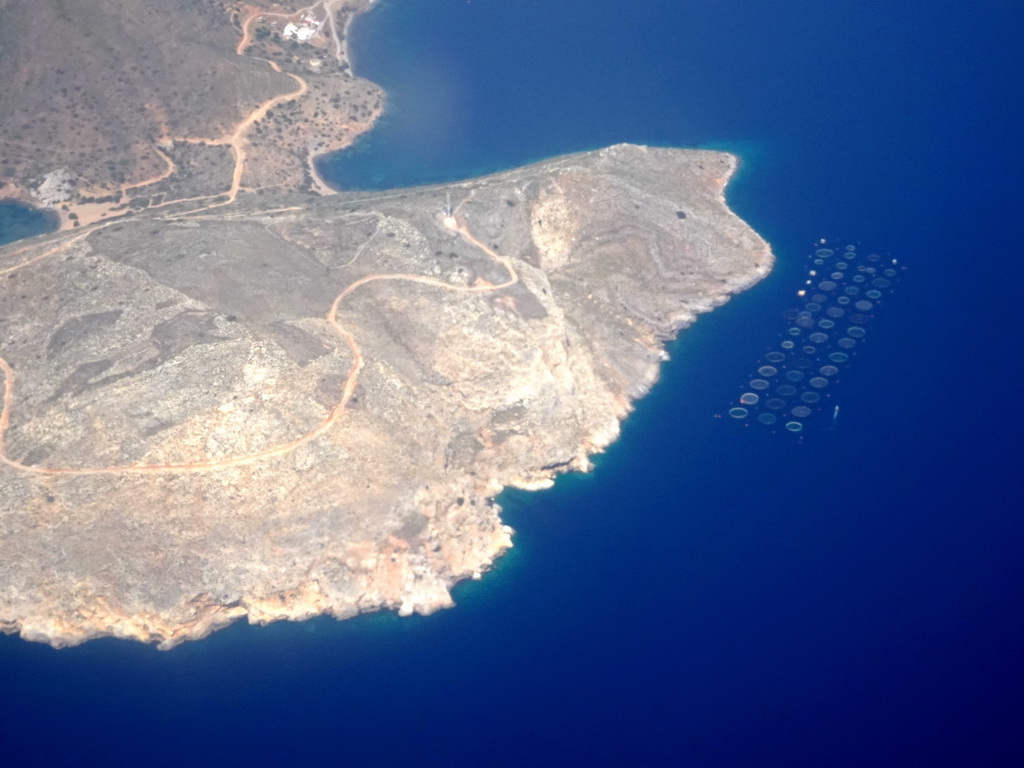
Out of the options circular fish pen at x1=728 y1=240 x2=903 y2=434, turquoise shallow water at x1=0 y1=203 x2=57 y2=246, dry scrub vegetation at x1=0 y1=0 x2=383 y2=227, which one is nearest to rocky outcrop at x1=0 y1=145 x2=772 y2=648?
circular fish pen at x1=728 y1=240 x2=903 y2=434

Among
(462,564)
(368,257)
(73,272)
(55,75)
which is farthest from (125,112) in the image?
(462,564)

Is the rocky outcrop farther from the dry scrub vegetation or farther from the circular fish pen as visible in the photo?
the dry scrub vegetation

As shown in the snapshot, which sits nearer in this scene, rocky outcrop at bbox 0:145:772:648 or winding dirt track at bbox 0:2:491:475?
rocky outcrop at bbox 0:145:772:648

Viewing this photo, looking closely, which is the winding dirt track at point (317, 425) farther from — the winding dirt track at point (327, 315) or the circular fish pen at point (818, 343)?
the circular fish pen at point (818, 343)

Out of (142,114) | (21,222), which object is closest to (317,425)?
(21,222)

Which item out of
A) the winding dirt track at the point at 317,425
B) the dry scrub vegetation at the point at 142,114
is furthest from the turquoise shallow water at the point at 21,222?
the winding dirt track at the point at 317,425

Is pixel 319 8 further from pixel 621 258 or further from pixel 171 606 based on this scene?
pixel 171 606

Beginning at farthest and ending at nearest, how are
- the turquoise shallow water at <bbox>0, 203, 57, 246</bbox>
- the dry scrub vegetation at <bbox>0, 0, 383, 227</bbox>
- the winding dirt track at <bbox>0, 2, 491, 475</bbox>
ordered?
the dry scrub vegetation at <bbox>0, 0, 383, 227</bbox> → the turquoise shallow water at <bbox>0, 203, 57, 246</bbox> → the winding dirt track at <bbox>0, 2, 491, 475</bbox>

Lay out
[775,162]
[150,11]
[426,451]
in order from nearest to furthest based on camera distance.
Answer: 1. [426,451]
2. [775,162]
3. [150,11]
